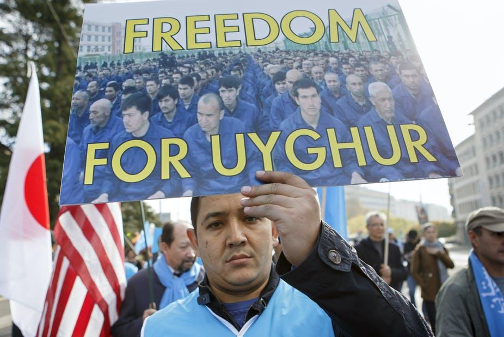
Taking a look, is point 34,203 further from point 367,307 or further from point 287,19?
point 367,307

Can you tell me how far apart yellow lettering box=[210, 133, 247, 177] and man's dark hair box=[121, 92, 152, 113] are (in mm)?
230

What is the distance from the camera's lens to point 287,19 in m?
1.50

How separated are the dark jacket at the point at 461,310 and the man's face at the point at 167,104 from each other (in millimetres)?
2326

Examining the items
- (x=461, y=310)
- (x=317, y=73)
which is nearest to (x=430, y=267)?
(x=461, y=310)

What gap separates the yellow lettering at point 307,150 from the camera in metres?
1.24

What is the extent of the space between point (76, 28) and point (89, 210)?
2218cm

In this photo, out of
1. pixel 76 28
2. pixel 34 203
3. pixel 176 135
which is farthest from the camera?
pixel 76 28

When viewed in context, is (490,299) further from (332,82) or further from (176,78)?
(176,78)

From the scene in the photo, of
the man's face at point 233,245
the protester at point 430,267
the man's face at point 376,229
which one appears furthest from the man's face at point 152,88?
the protester at point 430,267

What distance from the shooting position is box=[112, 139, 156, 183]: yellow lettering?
48.1 inches

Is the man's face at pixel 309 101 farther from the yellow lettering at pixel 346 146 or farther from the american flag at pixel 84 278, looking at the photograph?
the american flag at pixel 84 278

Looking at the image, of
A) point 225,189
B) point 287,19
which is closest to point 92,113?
point 225,189

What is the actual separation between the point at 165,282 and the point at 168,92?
2973 mm

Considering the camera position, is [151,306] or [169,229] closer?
[151,306]
